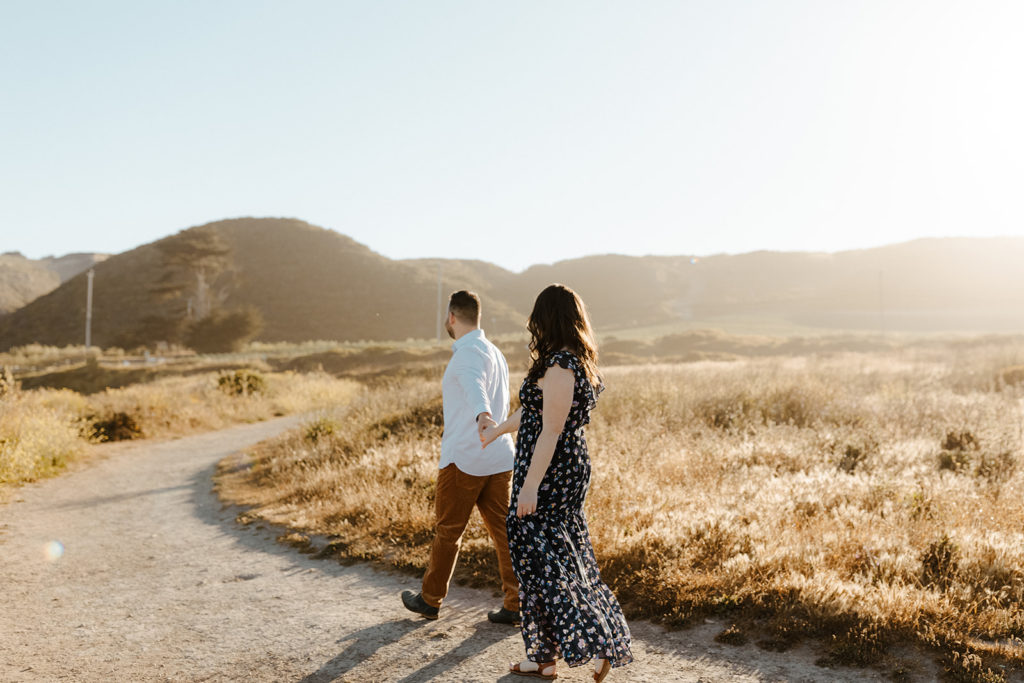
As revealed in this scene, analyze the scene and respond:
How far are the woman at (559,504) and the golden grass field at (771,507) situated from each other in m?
1.34

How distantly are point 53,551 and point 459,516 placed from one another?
16.2 ft

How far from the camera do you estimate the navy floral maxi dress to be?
11.4 feet

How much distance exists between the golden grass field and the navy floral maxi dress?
4.26 ft

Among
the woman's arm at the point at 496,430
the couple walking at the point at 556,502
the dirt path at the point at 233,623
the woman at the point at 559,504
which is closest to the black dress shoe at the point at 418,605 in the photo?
the dirt path at the point at 233,623

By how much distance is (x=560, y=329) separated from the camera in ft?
11.3

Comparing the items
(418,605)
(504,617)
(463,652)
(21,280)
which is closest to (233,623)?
(418,605)

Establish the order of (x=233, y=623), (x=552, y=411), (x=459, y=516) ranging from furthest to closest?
(x=233, y=623)
(x=459, y=516)
(x=552, y=411)

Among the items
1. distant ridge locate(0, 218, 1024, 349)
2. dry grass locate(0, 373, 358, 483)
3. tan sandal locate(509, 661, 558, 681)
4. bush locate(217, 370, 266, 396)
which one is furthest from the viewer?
distant ridge locate(0, 218, 1024, 349)

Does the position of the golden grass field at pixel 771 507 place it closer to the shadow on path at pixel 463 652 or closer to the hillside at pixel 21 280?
the shadow on path at pixel 463 652

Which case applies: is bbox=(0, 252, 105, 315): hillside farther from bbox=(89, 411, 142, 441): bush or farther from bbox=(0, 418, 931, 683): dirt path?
bbox=(0, 418, 931, 683): dirt path

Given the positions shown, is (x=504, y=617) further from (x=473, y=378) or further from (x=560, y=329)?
(x=560, y=329)

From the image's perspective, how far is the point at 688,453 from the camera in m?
8.70

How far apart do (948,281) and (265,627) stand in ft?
415

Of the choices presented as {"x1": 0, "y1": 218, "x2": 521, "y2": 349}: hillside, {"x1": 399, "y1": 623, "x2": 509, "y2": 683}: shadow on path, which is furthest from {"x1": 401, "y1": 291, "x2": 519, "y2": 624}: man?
{"x1": 0, "y1": 218, "x2": 521, "y2": 349}: hillside
